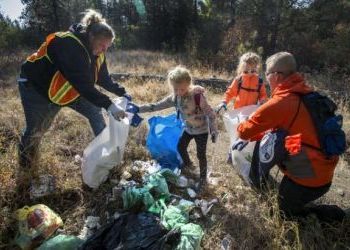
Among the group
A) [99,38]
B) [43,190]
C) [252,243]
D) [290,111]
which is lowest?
[252,243]

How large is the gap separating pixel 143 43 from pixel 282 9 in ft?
35.6

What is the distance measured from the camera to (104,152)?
3.33 metres

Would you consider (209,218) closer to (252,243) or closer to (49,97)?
(252,243)

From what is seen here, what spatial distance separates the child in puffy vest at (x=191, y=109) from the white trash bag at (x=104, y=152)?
426mm

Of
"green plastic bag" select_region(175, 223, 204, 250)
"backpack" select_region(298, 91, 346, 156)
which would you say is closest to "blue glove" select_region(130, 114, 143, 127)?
"green plastic bag" select_region(175, 223, 204, 250)

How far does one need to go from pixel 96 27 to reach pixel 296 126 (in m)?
1.85

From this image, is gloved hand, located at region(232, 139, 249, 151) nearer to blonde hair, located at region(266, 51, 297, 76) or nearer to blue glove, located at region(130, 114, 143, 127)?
blonde hair, located at region(266, 51, 297, 76)

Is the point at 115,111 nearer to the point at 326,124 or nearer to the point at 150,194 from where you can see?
the point at 150,194

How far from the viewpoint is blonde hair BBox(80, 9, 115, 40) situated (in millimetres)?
3123

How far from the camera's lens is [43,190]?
330 cm

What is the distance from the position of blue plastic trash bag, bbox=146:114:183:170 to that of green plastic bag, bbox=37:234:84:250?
57.3 inches

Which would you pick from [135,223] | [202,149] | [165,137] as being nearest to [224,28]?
[165,137]

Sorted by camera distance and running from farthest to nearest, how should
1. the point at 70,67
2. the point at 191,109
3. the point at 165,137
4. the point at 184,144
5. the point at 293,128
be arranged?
the point at 165,137 → the point at 184,144 → the point at 191,109 → the point at 70,67 → the point at 293,128

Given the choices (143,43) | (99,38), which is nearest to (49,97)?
(99,38)
